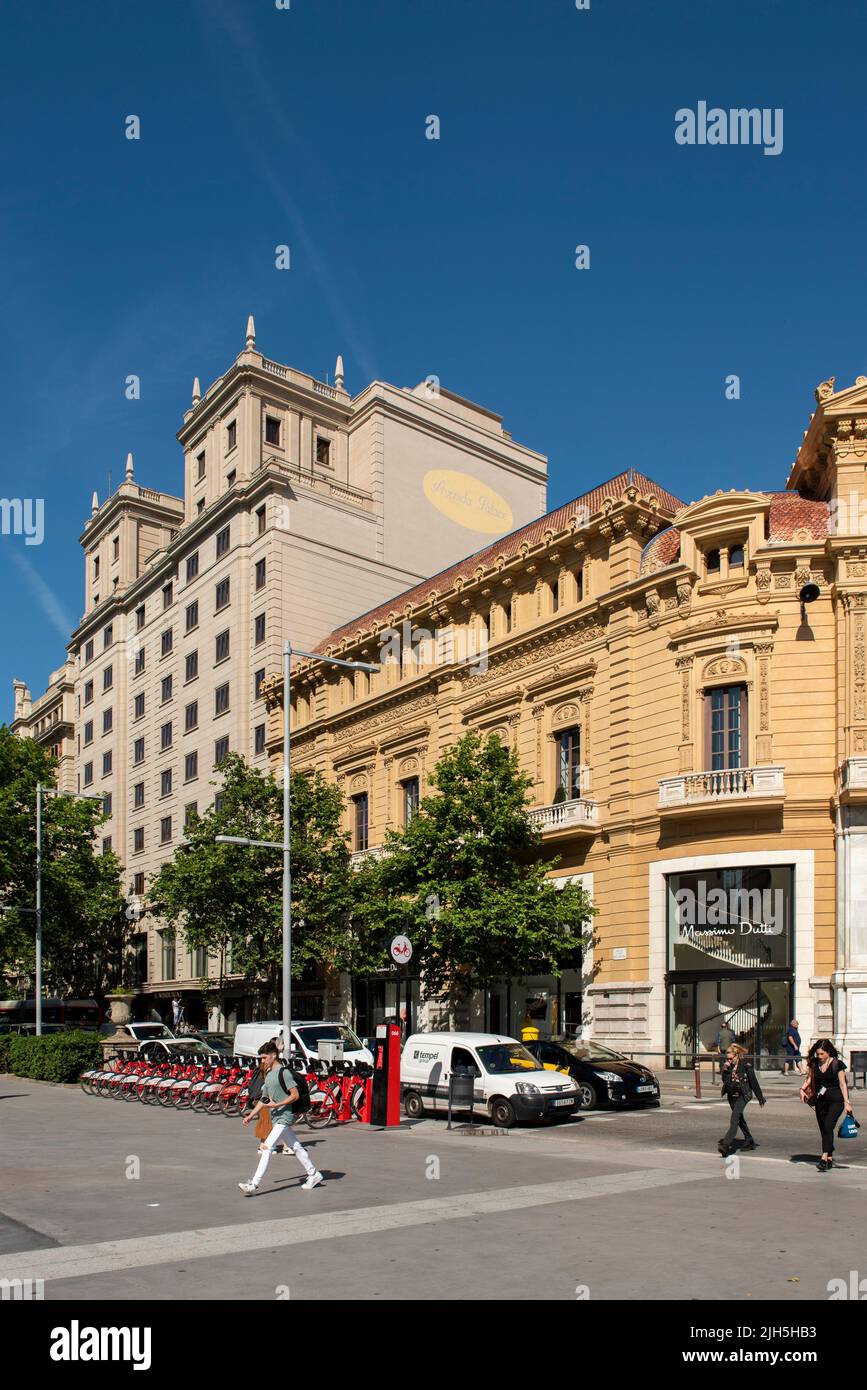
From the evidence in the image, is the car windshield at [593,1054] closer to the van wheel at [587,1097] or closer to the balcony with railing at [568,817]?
the van wheel at [587,1097]

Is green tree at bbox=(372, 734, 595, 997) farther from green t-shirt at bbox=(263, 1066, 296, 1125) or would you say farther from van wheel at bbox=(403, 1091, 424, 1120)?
green t-shirt at bbox=(263, 1066, 296, 1125)

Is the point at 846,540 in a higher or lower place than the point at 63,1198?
higher

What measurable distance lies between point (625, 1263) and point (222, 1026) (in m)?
52.2

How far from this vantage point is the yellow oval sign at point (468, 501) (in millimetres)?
66125

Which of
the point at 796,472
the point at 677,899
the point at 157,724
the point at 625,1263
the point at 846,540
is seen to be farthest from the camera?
the point at 157,724

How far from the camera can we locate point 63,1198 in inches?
582

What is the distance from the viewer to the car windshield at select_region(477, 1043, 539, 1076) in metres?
24.6

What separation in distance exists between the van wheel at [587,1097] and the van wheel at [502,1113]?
2.80 meters

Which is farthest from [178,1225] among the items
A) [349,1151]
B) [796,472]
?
[796,472]

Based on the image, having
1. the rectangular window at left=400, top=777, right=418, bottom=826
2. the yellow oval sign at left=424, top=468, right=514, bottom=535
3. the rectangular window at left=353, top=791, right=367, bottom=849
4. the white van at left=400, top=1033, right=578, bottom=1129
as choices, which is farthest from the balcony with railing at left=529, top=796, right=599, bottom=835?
the yellow oval sign at left=424, top=468, right=514, bottom=535

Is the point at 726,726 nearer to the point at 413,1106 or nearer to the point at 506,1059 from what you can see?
the point at 506,1059

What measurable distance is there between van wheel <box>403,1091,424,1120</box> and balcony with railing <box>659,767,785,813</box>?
39.3 feet

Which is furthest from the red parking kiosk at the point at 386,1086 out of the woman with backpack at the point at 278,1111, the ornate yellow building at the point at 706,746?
the ornate yellow building at the point at 706,746
